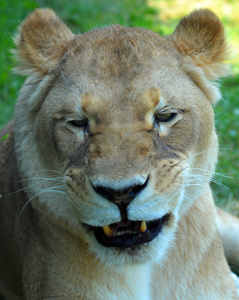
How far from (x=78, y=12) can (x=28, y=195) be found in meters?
4.74

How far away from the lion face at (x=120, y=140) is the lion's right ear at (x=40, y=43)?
4 centimetres

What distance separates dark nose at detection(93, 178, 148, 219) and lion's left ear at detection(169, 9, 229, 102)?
2.55ft

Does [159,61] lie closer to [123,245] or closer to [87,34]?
[87,34]

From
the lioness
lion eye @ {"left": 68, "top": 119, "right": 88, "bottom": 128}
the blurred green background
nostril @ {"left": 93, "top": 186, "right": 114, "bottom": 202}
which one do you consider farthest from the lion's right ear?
the blurred green background

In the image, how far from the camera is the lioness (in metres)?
1.95

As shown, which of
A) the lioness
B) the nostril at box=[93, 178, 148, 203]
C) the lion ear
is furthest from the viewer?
the lion ear

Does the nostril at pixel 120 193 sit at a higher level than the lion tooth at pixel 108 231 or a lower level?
higher

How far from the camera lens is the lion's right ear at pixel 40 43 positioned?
2377 mm

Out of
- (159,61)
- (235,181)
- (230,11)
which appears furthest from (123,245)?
(230,11)

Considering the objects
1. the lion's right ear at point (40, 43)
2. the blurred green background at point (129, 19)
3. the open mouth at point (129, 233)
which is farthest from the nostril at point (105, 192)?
the blurred green background at point (129, 19)

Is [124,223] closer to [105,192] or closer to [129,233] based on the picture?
[129,233]

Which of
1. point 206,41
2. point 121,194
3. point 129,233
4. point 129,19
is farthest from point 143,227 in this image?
point 129,19

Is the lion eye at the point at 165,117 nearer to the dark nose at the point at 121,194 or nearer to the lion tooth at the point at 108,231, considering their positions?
the dark nose at the point at 121,194

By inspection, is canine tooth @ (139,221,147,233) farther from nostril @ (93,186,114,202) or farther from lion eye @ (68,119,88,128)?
lion eye @ (68,119,88,128)
